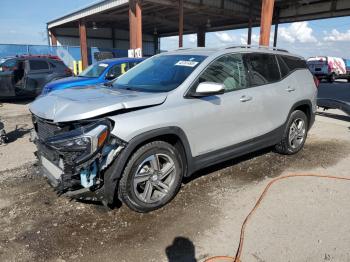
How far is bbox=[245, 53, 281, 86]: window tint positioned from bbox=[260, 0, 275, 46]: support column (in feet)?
36.2

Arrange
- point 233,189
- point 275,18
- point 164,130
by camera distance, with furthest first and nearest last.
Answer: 1. point 275,18
2. point 233,189
3. point 164,130

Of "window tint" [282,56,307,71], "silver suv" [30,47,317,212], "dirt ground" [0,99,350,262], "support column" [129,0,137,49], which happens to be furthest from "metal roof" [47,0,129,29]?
"dirt ground" [0,99,350,262]

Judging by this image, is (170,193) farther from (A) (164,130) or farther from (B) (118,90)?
(B) (118,90)

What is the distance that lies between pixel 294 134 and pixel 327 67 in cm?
2309

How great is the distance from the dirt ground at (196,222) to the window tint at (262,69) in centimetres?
137

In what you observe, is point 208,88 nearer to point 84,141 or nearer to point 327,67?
point 84,141

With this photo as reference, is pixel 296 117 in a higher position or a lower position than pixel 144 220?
higher

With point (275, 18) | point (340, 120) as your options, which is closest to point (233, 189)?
point (340, 120)

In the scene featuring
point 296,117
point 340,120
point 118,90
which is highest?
point 118,90

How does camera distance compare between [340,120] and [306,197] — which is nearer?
[306,197]

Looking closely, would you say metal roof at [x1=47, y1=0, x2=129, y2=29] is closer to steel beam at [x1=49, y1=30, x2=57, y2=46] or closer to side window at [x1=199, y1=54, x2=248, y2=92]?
steel beam at [x1=49, y1=30, x2=57, y2=46]

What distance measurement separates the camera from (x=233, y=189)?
4.25 m

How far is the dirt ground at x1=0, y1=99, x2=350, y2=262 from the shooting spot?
2938 millimetres

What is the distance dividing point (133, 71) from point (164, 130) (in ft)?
5.62
